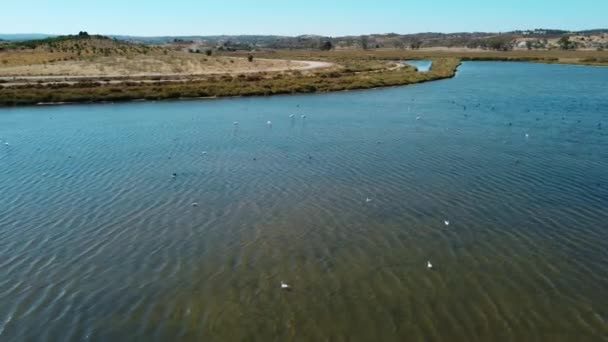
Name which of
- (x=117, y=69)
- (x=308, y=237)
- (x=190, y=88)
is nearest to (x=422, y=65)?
(x=117, y=69)

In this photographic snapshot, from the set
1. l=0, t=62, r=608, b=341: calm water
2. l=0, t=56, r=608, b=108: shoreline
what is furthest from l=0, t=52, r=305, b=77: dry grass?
l=0, t=62, r=608, b=341: calm water

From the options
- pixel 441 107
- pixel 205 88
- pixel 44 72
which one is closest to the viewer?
pixel 441 107

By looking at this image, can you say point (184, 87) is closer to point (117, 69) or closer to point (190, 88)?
point (190, 88)

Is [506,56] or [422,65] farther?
[506,56]

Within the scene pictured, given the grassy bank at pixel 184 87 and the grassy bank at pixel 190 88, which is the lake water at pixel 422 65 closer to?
the grassy bank at pixel 184 87

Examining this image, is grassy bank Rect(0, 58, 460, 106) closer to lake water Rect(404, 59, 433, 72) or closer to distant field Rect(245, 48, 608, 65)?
lake water Rect(404, 59, 433, 72)

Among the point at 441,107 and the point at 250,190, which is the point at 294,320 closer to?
the point at 250,190

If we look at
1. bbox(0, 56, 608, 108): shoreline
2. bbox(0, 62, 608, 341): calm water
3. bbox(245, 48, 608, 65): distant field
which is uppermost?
bbox(245, 48, 608, 65): distant field

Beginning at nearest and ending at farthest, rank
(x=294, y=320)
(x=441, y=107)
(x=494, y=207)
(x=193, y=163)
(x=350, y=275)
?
(x=294, y=320)
(x=350, y=275)
(x=494, y=207)
(x=193, y=163)
(x=441, y=107)

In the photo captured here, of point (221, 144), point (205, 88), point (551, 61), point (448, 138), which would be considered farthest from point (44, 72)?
point (551, 61)
